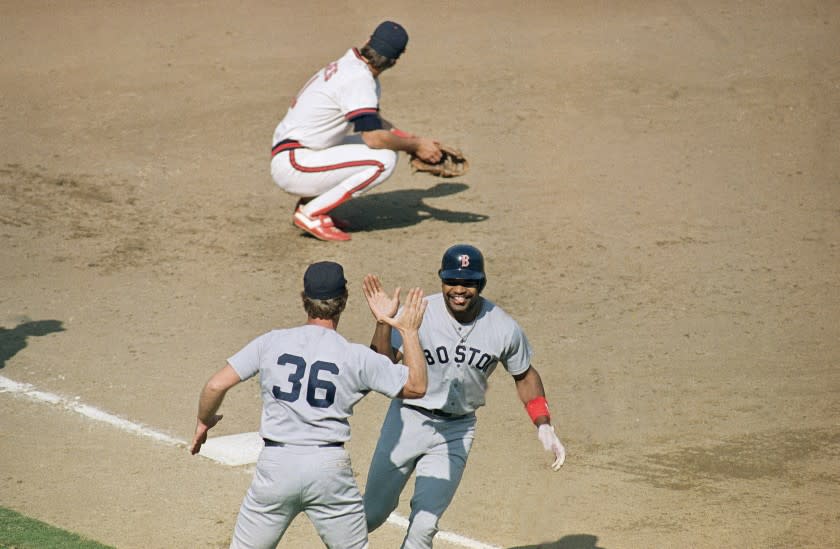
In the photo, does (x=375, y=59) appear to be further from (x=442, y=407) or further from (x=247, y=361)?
(x=247, y=361)

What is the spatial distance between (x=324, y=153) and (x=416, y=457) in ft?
19.0

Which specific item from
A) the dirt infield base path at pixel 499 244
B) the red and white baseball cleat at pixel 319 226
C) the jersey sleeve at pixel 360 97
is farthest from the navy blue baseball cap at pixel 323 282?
the red and white baseball cleat at pixel 319 226

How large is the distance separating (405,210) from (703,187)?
3241 mm

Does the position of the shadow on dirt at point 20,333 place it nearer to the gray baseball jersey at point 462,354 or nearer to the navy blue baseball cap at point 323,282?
the gray baseball jersey at point 462,354

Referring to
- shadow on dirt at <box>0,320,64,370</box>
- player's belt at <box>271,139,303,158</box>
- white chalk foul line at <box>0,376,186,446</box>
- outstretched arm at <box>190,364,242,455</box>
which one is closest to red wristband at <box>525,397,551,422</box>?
outstretched arm at <box>190,364,242,455</box>

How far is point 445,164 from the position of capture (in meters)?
11.1

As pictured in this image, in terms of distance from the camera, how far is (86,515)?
22.3 feet

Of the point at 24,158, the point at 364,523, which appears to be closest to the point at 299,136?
the point at 24,158

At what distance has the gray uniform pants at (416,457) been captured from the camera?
19.4 feet

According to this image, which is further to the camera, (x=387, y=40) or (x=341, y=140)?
(x=341, y=140)

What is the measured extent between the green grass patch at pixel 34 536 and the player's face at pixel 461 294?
7.56 ft

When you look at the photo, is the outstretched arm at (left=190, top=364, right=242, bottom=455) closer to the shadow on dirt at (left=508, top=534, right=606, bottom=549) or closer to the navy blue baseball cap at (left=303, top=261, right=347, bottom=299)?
the navy blue baseball cap at (left=303, top=261, right=347, bottom=299)

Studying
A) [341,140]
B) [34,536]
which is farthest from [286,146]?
[34,536]

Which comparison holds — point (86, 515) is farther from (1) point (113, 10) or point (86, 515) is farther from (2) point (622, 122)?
(1) point (113, 10)
